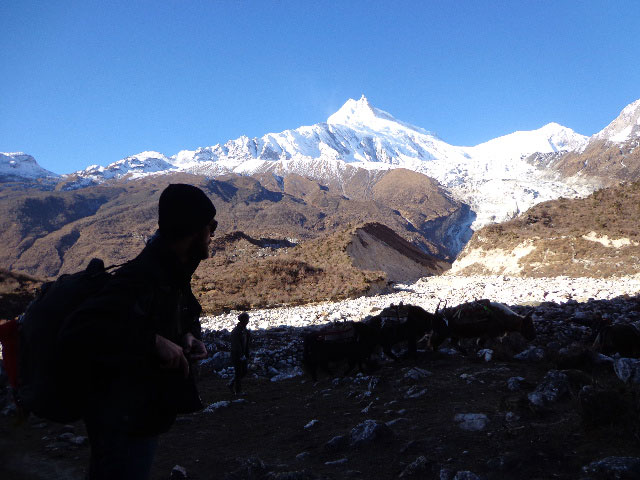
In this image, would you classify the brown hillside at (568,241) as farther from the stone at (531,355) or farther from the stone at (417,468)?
Answer: the stone at (417,468)

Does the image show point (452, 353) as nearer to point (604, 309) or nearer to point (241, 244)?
point (604, 309)

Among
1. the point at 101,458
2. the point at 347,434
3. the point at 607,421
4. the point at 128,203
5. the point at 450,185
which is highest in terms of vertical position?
the point at 450,185

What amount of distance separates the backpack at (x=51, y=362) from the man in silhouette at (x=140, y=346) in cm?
5

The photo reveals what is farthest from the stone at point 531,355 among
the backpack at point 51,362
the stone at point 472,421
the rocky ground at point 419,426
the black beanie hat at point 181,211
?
the backpack at point 51,362

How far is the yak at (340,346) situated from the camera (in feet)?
27.9

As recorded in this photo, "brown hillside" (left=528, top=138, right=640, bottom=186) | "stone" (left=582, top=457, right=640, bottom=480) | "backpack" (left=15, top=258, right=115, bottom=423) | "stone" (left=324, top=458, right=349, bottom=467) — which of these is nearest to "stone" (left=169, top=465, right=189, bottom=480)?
"stone" (left=324, top=458, right=349, bottom=467)

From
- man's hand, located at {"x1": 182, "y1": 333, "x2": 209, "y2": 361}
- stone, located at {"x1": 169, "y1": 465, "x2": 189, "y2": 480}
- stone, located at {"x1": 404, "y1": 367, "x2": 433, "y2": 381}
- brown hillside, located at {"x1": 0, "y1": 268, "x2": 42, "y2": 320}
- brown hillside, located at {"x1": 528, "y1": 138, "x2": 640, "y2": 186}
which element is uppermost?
brown hillside, located at {"x1": 528, "y1": 138, "x2": 640, "y2": 186}

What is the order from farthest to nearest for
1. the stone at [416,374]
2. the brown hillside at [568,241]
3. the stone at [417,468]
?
the brown hillside at [568,241]
the stone at [416,374]
the stone at [417,468]

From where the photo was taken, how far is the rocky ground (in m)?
3.44

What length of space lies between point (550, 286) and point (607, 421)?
18.9 m

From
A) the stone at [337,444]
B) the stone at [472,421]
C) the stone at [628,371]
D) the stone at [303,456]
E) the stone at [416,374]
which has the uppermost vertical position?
the stone at [628,371]

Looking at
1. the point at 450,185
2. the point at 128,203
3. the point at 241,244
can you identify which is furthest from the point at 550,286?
the point at 450,185

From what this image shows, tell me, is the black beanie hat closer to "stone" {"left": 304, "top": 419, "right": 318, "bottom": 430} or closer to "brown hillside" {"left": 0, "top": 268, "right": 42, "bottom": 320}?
"stone" {"left": 304, "top": 419, "right": 318, "bottom": 430}

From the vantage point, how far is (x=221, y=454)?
5062 millimetres
